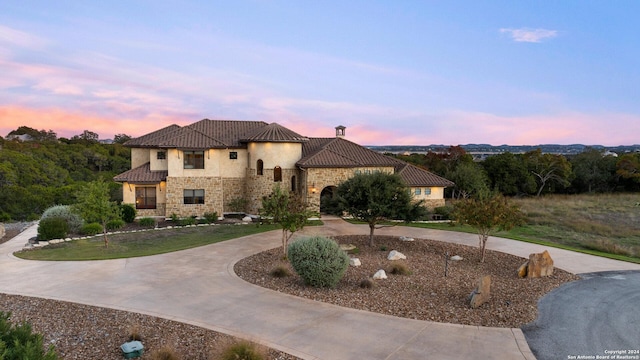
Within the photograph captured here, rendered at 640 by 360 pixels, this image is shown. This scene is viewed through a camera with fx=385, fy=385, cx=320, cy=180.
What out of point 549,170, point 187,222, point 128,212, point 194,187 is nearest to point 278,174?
point 194,187

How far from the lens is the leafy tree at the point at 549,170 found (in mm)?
51906

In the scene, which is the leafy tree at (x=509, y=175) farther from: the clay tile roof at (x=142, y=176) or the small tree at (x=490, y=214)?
the clay tile roof at (x=142, y=176)

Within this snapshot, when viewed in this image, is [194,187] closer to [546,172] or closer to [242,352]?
[242,352]

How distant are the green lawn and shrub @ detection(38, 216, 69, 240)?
2.73 ft

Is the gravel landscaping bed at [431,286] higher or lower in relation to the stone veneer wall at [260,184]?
lower

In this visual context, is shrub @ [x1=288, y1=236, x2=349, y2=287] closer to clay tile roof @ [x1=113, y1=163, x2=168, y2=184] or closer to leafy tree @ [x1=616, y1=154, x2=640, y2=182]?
clay tile roof @ [x1=113, y1=163, x2=168, y2=184]

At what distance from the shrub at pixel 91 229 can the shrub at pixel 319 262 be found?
47.4 feet

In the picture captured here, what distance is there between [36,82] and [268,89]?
17.8 meters

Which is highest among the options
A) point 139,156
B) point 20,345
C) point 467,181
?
point 139,156

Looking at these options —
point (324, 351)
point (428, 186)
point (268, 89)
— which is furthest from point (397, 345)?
point (268, 89)

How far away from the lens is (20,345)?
17.1ft

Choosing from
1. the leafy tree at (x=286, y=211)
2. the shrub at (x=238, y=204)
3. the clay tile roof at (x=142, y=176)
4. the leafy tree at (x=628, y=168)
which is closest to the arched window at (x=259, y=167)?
the shrub at (x=238, y=204)

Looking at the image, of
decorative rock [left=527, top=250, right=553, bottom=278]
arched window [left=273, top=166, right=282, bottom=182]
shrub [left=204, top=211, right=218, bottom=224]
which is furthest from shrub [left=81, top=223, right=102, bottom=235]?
decorative rock [left=527, top=250, right=553, bottom=278]

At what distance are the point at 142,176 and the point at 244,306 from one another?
66.3ft
